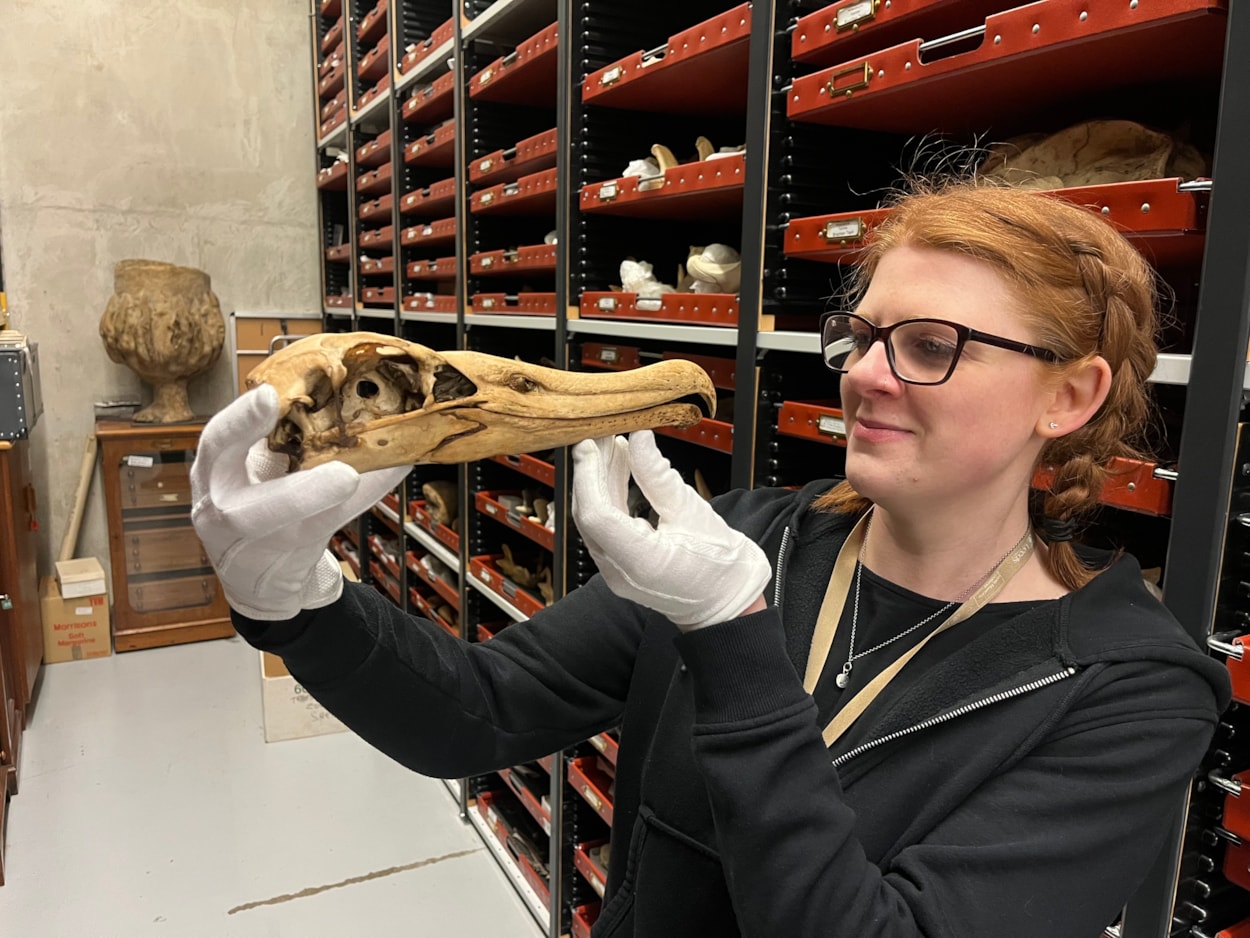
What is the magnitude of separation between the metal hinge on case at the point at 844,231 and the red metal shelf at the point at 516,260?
108 centimetres

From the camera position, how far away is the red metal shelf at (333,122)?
4.32 m

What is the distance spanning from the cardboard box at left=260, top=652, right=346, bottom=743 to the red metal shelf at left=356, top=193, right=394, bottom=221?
197 centimetres

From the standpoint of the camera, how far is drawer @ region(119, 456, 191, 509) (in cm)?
428

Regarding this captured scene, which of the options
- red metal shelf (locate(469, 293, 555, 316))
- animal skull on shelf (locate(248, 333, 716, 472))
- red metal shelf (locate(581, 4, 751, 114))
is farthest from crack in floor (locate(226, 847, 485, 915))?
red metal shelf (locate(581, 4, 751, 114))

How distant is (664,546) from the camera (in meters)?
0.86

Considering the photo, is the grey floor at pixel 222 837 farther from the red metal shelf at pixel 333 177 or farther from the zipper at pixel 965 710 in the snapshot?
the red metal shelf at pixel 333 177

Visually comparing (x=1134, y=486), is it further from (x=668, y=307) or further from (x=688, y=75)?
(x=688, y=75)

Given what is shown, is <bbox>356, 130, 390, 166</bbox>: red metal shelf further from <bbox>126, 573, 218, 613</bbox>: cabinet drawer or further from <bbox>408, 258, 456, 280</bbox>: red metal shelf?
<bbox>126, 573, 218, 613</bbox>: cabinet drawer

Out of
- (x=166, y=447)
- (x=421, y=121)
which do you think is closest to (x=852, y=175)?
(x=421, y=121)

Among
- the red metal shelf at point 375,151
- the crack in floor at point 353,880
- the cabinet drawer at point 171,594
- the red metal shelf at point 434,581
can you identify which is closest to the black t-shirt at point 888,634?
the crack in floor at point 353,880

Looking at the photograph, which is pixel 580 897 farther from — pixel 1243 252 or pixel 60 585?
pixel 60 585

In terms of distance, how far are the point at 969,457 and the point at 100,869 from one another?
9.40 feet

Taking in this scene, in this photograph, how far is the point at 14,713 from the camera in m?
3.16

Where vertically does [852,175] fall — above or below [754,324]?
above
